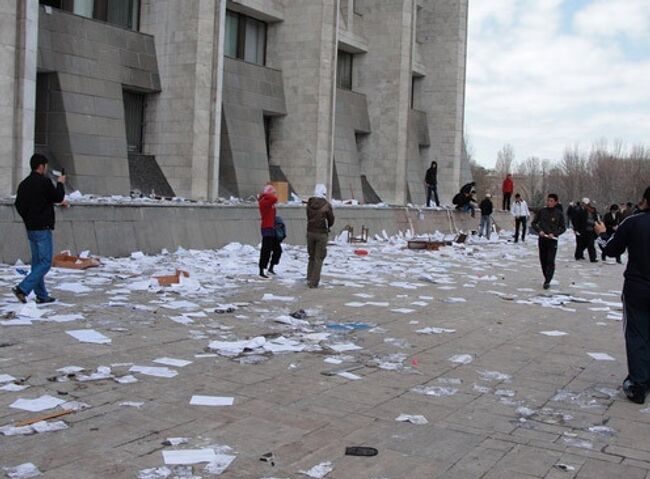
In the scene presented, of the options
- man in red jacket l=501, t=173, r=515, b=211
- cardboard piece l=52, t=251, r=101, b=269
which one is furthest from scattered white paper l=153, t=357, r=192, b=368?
man in red jacket l=501, t=173, r=515, b=211

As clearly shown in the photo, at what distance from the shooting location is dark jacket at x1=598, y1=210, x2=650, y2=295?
6.48 meters

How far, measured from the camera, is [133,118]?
78.8ft

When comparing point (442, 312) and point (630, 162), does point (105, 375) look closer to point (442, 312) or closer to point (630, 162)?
point (442, 312)

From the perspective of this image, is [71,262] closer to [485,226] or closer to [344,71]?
[485,226]

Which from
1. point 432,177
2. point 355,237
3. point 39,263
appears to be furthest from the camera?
point 432,177

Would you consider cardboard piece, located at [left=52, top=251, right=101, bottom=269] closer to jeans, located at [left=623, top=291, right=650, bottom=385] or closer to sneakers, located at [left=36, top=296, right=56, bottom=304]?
sneakers, located at [left=36, top=296, right=56, bottom=304]

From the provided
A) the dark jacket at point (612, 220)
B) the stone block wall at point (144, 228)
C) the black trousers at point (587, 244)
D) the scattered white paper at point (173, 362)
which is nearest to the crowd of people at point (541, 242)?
the stone block wall at point (144, 228)

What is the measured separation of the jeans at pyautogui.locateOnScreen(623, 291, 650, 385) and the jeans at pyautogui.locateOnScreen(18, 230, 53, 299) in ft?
23.6

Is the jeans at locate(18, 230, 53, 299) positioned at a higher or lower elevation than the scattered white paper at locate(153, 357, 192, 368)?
higher

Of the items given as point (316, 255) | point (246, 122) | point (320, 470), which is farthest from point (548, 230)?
point (246, 122)

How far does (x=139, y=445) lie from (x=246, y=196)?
22371 millimetres

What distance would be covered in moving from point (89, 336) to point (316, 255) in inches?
229

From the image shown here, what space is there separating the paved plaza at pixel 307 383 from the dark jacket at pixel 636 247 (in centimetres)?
109

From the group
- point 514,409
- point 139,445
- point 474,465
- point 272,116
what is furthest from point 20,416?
point 272,116
